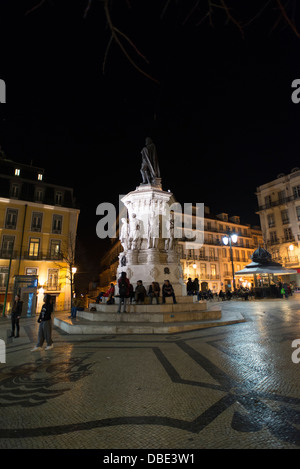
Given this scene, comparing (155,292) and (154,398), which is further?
(155,292)

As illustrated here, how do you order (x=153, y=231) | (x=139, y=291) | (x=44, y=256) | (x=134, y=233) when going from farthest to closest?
(x=44, y=256), (x=134, y=233), (x=153, y=231), (x=139, y=291)

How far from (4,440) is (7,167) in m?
34.5

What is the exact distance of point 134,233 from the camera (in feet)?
38.5

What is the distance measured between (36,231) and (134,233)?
22149 mm

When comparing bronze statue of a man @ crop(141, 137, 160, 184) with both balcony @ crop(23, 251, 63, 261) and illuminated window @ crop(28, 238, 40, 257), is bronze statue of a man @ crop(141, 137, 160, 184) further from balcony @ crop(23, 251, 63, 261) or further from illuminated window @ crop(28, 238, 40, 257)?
illuminated window @ crop(28, 238, 40, 257)

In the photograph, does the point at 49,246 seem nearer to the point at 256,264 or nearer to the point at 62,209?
the point at 62,209

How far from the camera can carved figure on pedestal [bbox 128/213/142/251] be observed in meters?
11.5

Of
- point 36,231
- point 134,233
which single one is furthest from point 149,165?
point 36,231

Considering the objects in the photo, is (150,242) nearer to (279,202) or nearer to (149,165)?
(149,165)

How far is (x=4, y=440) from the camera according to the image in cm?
204

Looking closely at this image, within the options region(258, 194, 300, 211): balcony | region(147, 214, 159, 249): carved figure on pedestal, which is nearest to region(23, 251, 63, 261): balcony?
region(147, 214, 159, 249): carved figure on pedestal

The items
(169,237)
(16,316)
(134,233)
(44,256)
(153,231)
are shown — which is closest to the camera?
(16,316)

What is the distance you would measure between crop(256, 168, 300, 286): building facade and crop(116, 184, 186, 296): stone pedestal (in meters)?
31.1

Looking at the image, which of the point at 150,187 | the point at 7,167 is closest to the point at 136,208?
the point at 150,187
